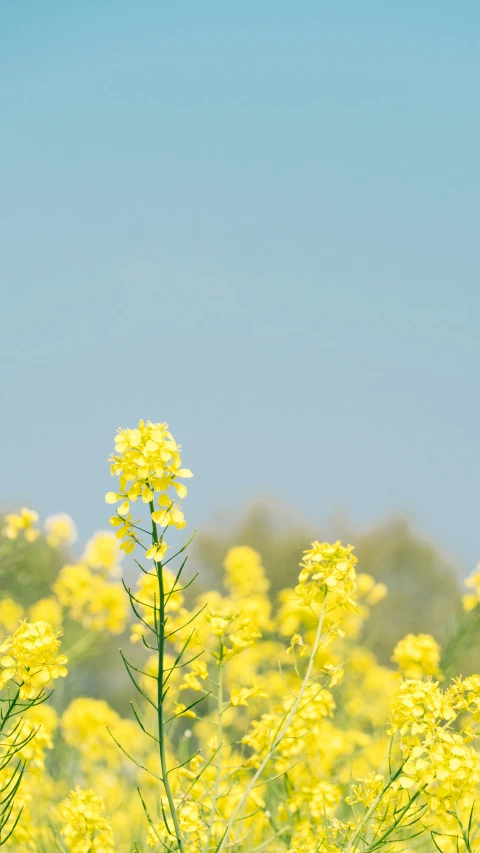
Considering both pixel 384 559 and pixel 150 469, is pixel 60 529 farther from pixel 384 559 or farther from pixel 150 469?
pixel 384 559

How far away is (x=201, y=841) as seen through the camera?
2301 millimetres

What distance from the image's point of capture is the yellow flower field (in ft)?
6.04

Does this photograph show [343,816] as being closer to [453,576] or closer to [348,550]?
[348,550]

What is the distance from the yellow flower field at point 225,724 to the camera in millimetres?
1842

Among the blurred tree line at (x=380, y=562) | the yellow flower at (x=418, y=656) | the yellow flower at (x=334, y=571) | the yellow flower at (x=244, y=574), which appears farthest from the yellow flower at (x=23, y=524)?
the blurred tree line at (x=380, y=562)

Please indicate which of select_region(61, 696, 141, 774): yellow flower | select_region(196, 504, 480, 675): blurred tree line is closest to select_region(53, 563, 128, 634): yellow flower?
select_region(61, 696, 141, 774): yellow flower

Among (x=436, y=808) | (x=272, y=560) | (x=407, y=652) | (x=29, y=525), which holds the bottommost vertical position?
(x=436, y=808)

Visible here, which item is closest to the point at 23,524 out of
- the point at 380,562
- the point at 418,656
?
the point at 418,656

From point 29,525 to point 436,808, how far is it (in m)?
3.36

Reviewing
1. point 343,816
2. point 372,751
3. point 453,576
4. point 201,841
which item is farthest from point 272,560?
point 201,841

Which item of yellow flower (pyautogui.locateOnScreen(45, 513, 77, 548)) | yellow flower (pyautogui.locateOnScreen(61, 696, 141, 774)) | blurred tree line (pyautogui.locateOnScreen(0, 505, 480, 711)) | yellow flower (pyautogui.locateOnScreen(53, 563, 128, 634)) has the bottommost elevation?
yellow flower (pyautogui.locateOnScreen(61, 696, 141, 774))

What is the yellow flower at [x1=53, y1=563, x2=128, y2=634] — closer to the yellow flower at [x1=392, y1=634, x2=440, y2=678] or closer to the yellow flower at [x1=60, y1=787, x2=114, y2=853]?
the yellow flower at [x1=392, y1=634, x2=440, y2=678]

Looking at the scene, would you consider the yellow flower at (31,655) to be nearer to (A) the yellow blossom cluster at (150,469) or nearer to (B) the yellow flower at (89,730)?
(A) the yellow blossom cluster at (150,469)

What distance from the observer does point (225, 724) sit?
3.84m
